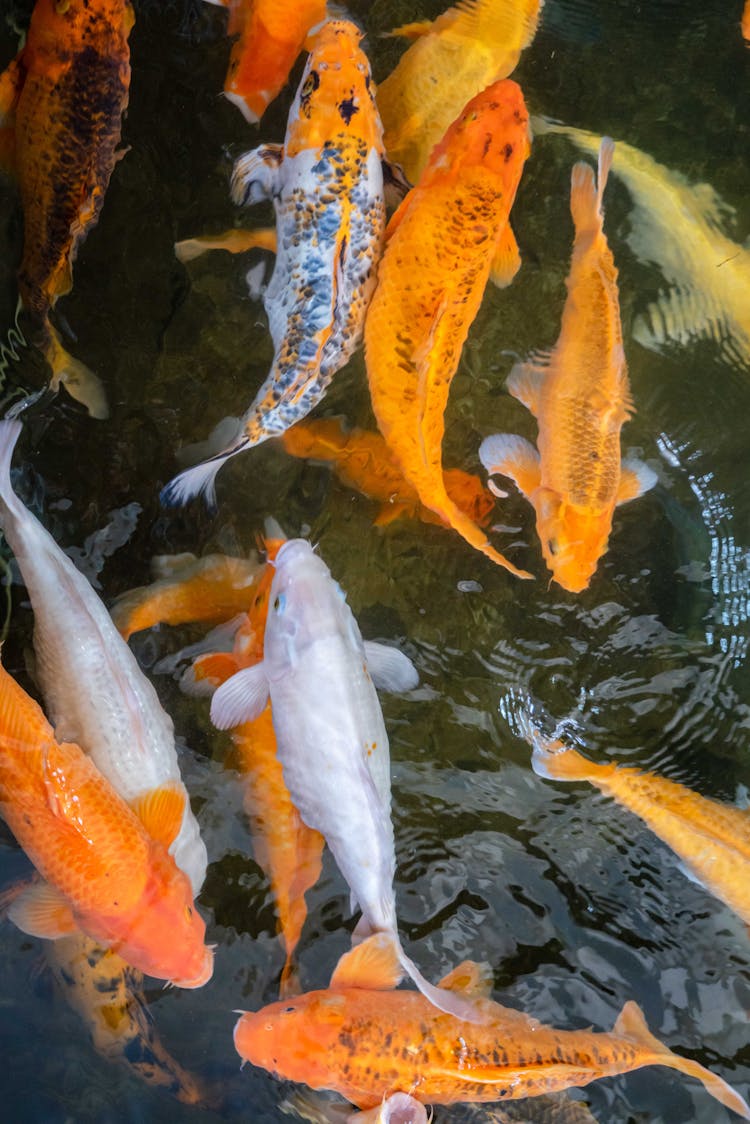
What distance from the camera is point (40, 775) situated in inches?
113

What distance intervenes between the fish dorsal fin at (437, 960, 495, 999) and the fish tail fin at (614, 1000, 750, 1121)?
0.50 m

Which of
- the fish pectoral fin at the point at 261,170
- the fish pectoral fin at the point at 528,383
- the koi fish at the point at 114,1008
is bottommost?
the koi fish at the point at 114,1008

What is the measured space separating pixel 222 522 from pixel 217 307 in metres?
0.88

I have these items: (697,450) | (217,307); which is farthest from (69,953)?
(697,450)

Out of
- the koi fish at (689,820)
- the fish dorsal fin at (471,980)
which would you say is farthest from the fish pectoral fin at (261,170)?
the fish dorsal fin at (471,980)

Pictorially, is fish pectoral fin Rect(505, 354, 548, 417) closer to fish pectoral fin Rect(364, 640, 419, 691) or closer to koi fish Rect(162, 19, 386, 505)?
koi fish Rect(162, 19, 386, 505)

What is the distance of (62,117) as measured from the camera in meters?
3.02

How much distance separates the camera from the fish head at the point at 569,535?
3.33 m

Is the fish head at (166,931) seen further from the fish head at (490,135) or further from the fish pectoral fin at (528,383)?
the fish head at (490,135)

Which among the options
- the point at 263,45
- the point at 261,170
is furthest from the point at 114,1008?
the point at 263,45

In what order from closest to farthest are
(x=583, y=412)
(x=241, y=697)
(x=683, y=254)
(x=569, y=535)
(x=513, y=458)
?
(x=241, y=697), (x=583, y=412), (x=569, y=535), (x=513, y=458), (x=683, y=254)

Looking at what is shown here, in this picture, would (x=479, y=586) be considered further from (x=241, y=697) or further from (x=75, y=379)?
(x=75, y=379)

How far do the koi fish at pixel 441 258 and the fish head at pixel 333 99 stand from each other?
29cm

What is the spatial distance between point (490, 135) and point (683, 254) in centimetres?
120
